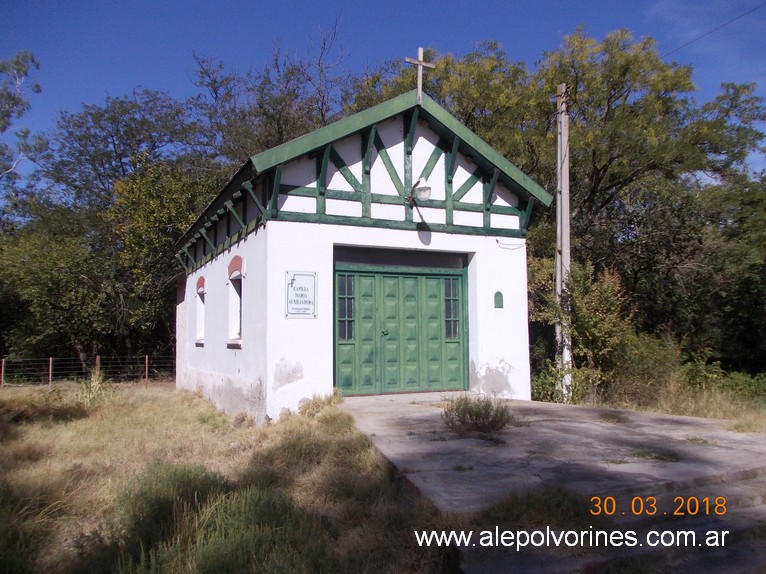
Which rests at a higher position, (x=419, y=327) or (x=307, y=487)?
(x=419, y=327)

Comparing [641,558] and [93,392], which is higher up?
[93,392]

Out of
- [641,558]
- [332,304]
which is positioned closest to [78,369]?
[332,304]

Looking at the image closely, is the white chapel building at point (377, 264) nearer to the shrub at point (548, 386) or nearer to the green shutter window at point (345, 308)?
the green shutter window at point (345, 308)

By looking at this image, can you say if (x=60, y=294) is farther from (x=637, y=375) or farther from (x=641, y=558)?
(x=641, y=558)

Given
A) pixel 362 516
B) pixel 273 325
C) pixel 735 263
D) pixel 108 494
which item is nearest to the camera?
pixel 362 516

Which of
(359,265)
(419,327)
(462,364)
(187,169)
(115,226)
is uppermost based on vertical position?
(187,169)

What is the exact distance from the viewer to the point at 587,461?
538 cm

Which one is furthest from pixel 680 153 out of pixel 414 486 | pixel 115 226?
pixel 115 226

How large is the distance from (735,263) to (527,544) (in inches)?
561

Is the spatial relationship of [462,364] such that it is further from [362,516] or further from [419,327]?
[362,516]

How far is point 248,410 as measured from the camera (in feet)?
30.7

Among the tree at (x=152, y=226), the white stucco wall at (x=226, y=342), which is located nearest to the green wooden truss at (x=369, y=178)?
the white stucco wall at (x=226, y=342)

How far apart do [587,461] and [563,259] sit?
6.64 meters

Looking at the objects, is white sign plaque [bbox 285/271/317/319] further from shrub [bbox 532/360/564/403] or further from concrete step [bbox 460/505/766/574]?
Result: concrete step [bbox 460/505/766/574]
